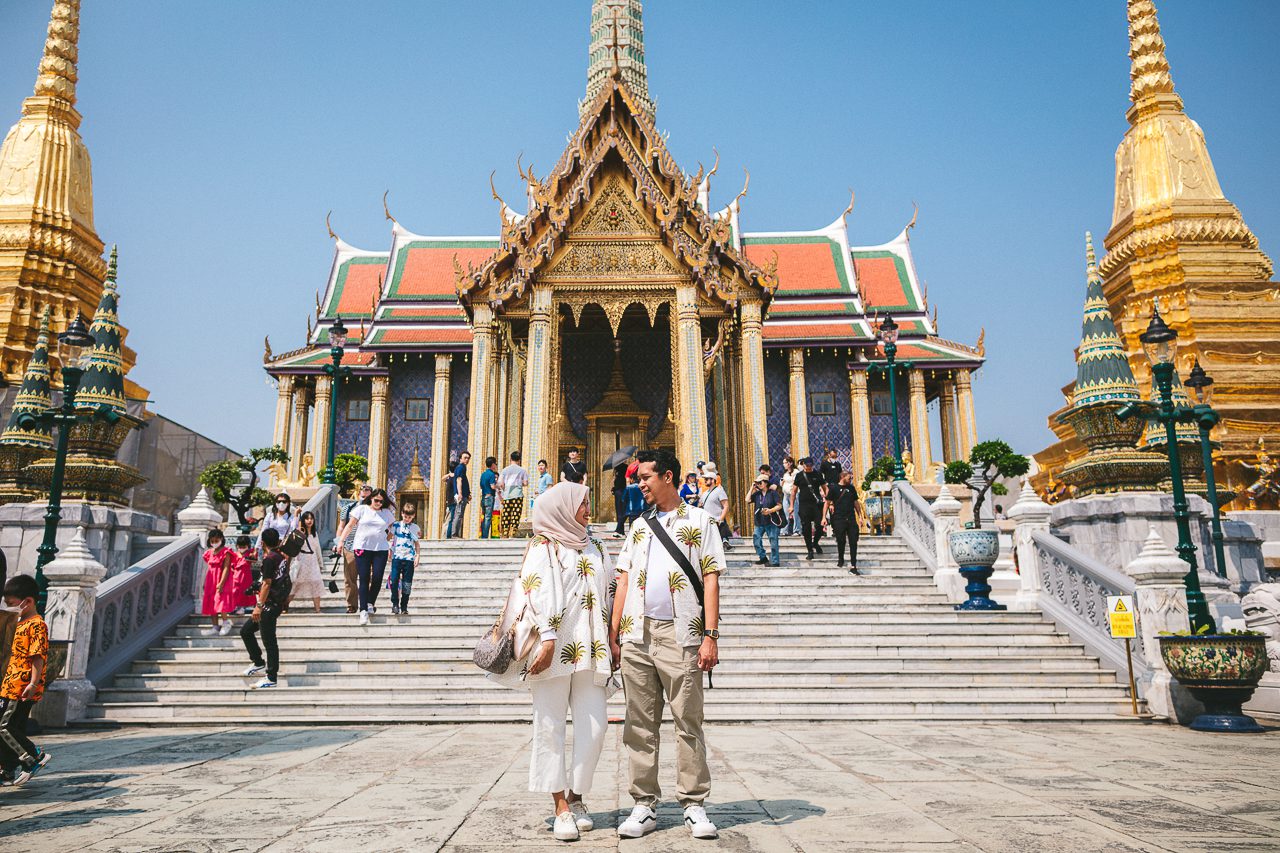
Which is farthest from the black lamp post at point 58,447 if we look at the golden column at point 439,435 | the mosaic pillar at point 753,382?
the mosaic pillar at point 753,382

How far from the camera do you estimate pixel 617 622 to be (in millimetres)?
3789

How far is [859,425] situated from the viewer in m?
22.5

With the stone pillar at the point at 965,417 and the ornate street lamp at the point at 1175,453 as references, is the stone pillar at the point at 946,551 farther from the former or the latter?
the stone pillar at the point at 965,417

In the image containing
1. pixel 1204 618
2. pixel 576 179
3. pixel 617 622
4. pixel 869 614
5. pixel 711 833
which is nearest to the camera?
pixel 711 833

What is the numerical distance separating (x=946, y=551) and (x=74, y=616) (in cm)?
977

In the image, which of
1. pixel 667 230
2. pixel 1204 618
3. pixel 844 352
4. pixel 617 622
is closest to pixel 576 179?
pixel 667 230

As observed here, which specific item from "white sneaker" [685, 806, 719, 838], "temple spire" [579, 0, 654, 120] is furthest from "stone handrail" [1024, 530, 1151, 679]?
"temple spire" [579, 0, 654, 120]

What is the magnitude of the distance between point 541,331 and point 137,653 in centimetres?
918

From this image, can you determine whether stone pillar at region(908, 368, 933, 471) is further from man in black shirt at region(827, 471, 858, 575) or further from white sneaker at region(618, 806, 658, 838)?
white sneaker at region(618, 806, 658, 838)

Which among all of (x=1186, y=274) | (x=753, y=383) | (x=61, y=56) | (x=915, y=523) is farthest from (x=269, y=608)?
(x=61, y=56)

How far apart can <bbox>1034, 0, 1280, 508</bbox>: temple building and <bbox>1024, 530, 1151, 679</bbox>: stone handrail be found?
11242mm

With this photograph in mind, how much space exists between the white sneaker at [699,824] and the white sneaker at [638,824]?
0.15 m

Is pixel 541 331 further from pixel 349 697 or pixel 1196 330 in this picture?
pixel 1196 330

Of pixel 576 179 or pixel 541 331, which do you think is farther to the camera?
pixel 576 179
